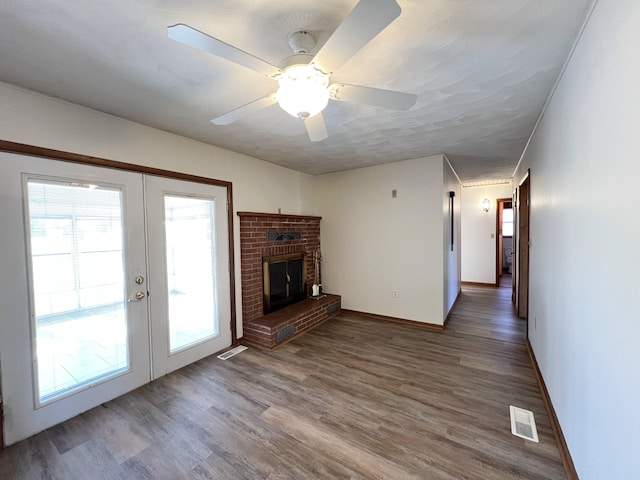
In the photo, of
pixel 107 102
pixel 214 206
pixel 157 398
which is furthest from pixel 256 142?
pixel 157 398

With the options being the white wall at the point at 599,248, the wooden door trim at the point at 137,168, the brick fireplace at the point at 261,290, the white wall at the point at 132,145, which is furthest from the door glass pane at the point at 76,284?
the white wall at the point at 599,248

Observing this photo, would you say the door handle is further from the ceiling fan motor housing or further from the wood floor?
the ceiling fan motor housing

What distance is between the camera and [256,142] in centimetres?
308

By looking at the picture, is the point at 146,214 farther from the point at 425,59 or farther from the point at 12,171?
the point at 425,59

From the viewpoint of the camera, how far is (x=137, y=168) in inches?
98.7

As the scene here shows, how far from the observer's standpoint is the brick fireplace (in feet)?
11.1

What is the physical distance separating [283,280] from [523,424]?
120 inches

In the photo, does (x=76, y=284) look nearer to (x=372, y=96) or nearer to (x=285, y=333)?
(x=285, y=333)

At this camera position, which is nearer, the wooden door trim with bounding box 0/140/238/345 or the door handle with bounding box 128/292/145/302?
the wooden door trim with bounding box 0/140/238/345

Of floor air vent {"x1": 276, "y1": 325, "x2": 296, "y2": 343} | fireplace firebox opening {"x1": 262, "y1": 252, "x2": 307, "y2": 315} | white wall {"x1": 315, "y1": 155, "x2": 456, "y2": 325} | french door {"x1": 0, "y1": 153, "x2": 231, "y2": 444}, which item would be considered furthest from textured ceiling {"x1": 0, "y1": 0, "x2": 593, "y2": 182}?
floor air vent {"x1": 276, "y1": 325, "x2": 296, "y2": 343}

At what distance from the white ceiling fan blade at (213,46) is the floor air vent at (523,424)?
9.17ft

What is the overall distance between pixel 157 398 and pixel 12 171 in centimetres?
208

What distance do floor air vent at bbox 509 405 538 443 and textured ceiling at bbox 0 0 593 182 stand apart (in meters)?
2.48

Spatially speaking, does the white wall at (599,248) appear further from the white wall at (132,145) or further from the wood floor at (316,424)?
the white wall at (132,145)
